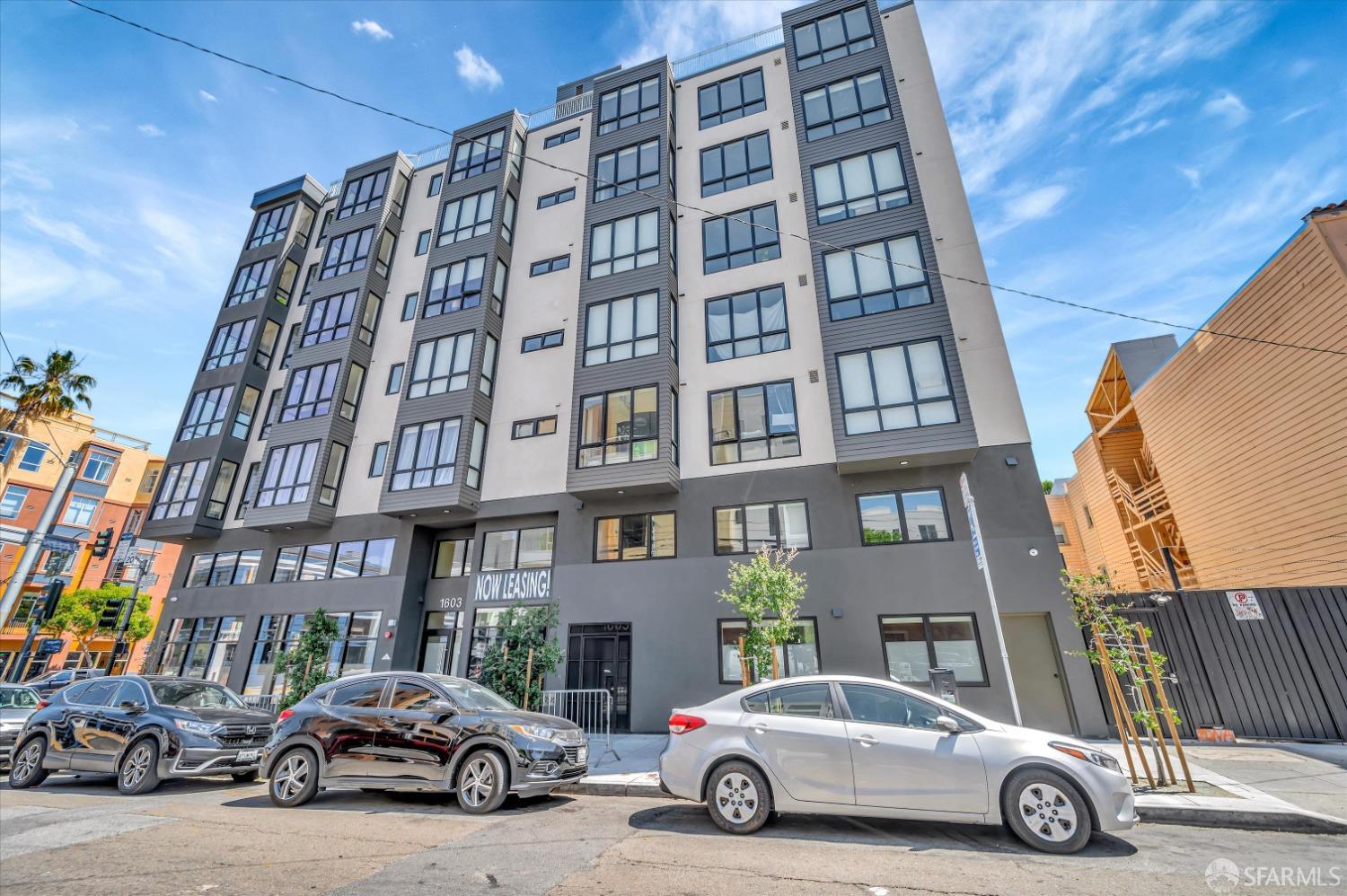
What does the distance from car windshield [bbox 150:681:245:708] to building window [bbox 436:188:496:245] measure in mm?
17154

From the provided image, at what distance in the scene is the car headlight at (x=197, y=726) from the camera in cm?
855

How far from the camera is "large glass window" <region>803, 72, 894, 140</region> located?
1697cm

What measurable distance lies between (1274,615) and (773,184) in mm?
16666

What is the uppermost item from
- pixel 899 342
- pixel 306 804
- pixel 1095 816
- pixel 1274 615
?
pixel 899 342

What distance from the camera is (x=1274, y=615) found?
10.7 metres

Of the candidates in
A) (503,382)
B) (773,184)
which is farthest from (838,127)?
(503,382)

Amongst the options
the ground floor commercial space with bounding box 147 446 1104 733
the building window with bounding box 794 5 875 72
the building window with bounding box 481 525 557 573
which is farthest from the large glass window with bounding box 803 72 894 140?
the building window with bounding box 481 525 557 573

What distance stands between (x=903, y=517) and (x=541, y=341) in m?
13.2

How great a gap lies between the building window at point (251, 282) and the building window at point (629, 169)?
18142 mm

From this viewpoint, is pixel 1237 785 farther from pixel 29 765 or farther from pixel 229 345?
pixel 229 345

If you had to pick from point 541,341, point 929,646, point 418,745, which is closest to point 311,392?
point 541,341

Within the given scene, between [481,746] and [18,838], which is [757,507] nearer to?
[481,746]

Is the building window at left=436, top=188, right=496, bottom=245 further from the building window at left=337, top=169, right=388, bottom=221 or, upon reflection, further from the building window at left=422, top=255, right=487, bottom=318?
the building window at left=337, top=169, right=388, bottom=221

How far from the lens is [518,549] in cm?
1706
